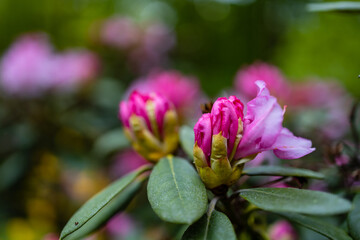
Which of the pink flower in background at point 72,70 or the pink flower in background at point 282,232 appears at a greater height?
the pink flower in background at point 72,70

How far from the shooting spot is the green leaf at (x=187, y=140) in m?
0.68

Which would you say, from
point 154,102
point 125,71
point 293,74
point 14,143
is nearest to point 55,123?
point 14,143

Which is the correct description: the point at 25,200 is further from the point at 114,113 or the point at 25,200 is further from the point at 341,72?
the point at 341,72

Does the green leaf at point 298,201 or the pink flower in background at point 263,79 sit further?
the pink flower in background at point 263,79

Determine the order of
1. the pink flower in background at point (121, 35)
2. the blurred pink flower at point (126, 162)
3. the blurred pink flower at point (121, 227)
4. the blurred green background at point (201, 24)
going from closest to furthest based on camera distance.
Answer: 1. the blurred pink flower at point (121, 227)
2. the blurred pink flower at point (126, 162)
3. the pink flower in background at point (121, 35)
4. the blurred green background at point (201, 24)

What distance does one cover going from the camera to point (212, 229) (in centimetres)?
46

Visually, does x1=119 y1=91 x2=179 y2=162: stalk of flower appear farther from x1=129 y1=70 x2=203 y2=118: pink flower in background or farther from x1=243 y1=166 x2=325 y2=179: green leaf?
x1=129 y1=70 x2=203 y2=118: pink flower in background

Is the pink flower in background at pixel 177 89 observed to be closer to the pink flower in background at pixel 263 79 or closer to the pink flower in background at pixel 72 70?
the pink flower in background at pixel 263 79

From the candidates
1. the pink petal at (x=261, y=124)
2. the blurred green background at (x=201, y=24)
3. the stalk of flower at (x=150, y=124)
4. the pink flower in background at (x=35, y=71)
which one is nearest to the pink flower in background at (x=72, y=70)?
the pink flower in background at (x=35, y=71)

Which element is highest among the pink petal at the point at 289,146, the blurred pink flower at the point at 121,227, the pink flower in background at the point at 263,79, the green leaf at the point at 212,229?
the pink petal at the point at 289,146

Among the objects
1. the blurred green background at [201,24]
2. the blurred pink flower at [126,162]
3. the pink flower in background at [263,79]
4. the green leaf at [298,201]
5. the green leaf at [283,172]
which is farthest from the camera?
the blurred green background at [201,24]

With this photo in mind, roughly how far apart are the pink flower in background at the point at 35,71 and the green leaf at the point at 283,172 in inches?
47.1

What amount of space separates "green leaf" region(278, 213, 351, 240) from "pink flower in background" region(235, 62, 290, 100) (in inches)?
30.2

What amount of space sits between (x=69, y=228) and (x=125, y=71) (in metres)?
1.77
